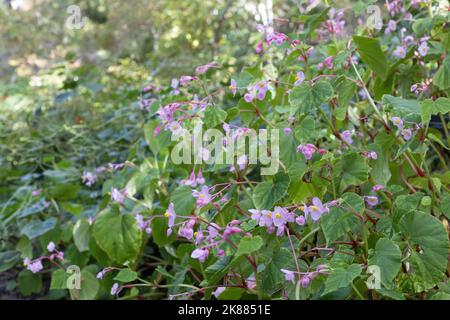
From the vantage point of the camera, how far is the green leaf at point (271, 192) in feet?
2.95

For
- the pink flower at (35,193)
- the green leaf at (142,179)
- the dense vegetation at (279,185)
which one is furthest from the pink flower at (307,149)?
the pink flower at (35,193)

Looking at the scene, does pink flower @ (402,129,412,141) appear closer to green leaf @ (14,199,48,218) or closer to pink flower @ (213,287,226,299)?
pink flower @ (213,287,226,299)

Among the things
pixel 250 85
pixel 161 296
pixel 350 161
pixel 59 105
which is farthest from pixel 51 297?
pixel 59 105

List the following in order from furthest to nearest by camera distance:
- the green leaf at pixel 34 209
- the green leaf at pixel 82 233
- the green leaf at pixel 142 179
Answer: the green leaf at pixel 34 209, the green leaf at pixel 82 233, the green leaf at pixel 142 179

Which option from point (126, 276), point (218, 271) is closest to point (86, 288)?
point (126, 276)

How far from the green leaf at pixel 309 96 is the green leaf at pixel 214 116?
5.5 inches

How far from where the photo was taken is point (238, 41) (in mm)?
3307

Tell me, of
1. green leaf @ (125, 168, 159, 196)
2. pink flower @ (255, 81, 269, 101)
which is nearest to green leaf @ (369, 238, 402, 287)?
pink flower @ (255, 81, 269, 101)

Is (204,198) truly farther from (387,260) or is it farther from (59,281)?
(59,281)

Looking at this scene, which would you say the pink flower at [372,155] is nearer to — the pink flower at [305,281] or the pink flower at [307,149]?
the pink flower at [307,149]

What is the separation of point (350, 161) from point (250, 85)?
251 millimetres

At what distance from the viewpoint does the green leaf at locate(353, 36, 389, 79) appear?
986mm

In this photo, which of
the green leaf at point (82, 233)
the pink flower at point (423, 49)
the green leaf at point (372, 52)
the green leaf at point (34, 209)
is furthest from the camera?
the green leaf at point (34, 209)

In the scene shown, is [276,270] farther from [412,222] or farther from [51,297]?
[51,297]
